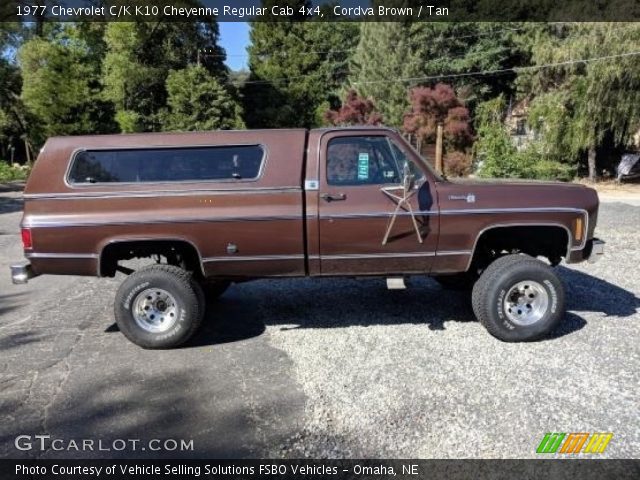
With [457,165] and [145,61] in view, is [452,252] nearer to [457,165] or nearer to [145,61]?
[457,165]

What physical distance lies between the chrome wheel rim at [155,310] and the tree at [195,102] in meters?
28.9

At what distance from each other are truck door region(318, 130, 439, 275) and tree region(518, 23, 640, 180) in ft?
57.9

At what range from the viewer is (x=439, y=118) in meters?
23.6

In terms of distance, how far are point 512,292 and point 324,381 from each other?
6.46 feet

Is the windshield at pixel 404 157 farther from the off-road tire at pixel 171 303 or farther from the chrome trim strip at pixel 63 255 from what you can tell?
the chrome trim strip at pixel 63 255

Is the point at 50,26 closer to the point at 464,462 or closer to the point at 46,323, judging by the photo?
the point at 46,323

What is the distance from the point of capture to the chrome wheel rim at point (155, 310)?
466 centimetres

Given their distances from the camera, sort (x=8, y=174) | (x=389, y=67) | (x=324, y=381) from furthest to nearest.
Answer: (x=389, y=67) < (x=8, y=174) < (x=324, y=381)

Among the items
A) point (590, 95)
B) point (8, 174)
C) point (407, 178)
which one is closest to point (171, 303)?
point (407, 178)

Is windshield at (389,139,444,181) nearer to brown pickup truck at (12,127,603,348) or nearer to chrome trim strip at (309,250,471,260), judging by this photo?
brown pickup truck at (12,127,603,348)

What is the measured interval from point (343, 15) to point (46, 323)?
4636cm

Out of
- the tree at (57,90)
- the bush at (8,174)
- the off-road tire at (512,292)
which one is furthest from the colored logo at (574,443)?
the tree at (57,90)

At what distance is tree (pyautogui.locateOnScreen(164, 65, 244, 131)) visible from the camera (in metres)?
32.5

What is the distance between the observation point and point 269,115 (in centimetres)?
4016
